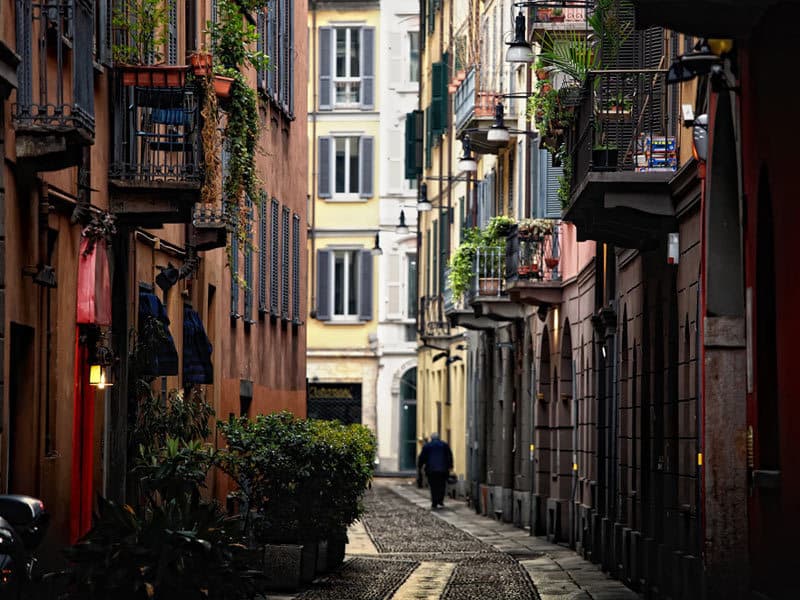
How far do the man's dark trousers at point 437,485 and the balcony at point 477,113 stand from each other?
326 inches

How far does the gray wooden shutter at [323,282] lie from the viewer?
6575cm

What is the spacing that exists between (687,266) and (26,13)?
7.70 metres

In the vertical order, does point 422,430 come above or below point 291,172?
below

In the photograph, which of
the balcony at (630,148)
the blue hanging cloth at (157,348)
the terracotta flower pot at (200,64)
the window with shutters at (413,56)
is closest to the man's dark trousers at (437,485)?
the blue hanging cloth at (157,348)

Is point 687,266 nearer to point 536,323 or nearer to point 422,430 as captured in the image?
point 536,323

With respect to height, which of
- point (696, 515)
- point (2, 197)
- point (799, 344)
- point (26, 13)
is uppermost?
point (26, 13)

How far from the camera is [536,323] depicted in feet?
120

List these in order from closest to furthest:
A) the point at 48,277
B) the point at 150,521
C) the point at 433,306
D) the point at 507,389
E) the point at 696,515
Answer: the point at 150,521 → the point at 48,277 → the point at 696,515 → the point at 507,389 → the point at 433,306

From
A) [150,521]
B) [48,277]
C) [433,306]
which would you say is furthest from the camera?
[433,306]

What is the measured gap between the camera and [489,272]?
38000 mm

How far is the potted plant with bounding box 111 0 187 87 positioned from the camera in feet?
62.6

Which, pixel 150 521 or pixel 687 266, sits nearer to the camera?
pixel 150 521

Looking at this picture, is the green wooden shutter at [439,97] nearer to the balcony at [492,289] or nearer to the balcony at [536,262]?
the balcony at [492,289]

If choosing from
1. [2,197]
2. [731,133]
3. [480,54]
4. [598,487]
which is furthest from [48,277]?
[480,54]
